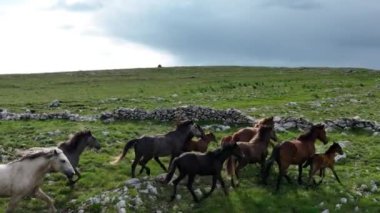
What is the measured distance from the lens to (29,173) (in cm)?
1532

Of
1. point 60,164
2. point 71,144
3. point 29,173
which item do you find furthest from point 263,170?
point 29,173

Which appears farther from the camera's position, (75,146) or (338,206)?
(75,146)

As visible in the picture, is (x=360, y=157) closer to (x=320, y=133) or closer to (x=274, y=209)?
(x=320, y=133)

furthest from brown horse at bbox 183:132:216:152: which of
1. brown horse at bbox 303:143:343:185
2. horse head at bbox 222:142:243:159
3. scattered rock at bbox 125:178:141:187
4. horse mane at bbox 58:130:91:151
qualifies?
horse mane at bbox 58:130:91:151

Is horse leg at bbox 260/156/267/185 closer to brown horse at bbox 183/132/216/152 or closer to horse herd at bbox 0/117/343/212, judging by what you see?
horse herd at bbox 0/117/343/212

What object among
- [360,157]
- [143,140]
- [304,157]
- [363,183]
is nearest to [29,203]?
[143,140]

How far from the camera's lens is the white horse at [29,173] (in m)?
15.2

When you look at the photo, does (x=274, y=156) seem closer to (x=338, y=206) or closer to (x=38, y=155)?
(x=338, y=206)

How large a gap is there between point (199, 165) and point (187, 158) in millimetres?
405

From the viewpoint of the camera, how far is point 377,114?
1249 inches

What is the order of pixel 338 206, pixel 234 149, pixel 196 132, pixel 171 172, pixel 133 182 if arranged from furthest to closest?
pixel 196 132 → pixel 133 182 → pixel 234 149 → pixel 171 172 → pixel 338 206

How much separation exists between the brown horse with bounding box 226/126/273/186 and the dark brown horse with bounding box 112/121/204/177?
1.97 m

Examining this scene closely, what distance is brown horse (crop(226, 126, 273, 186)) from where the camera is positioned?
57.8 feet

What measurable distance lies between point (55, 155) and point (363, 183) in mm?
9599
